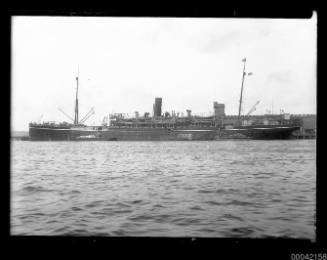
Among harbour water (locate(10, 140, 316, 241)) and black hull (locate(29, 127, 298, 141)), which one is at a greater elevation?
black hull (locate(29, 127, 298, 141))

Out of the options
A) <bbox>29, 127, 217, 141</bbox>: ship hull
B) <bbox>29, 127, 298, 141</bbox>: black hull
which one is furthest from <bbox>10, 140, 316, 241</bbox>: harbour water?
<bbox>29, 127, 217, 141</bbox>: ship hull

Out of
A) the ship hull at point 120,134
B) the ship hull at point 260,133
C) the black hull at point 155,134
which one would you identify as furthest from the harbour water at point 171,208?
the ship hull at point 120,134

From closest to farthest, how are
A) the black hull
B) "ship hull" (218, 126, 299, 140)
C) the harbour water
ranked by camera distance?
the harbour water
"ship hull" (218, 126, 299, 140)
the black hull

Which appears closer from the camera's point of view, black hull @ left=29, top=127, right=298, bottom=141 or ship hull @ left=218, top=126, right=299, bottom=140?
ship hull @ left=218, top=126, right=299, bottom=140

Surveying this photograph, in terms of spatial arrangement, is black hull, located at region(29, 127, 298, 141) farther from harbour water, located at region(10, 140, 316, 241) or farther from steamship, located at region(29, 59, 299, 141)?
harbour water, located at region(10, 140, 316, 241)

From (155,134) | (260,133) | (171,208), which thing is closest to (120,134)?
(155,134)
